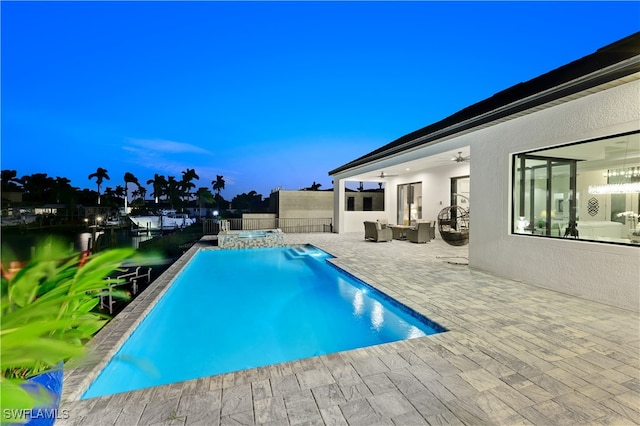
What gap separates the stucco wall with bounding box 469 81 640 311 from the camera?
4309 mm

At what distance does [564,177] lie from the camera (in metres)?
5.70

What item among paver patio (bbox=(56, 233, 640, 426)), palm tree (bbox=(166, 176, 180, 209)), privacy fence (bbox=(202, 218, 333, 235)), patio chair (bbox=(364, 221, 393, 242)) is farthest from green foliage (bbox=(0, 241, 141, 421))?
palm tree (bbox=(166, 176, 180, 209))

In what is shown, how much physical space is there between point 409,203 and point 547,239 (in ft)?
34.0

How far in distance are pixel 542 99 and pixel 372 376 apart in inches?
196

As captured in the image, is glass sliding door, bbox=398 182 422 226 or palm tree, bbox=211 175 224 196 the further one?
palm tree, bbox=211 175 224 196

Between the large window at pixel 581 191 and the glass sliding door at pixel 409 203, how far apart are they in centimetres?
863

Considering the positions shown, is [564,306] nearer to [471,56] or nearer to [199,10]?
[199,10]

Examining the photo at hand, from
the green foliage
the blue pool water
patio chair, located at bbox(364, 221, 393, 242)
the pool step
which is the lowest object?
the blue pool water

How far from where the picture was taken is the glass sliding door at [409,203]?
14.9 meters

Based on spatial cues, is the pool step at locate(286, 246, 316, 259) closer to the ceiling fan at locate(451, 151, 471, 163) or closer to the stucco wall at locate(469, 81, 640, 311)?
the stucco wall at locate(469, 81, 640, 311)

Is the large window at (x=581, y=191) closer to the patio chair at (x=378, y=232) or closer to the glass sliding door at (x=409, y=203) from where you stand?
the patio chair at (x=378, y=232)

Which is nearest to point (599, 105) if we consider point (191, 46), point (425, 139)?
point (425, 139)

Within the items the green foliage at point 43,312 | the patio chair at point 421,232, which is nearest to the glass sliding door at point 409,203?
the patio chair at point 421,232

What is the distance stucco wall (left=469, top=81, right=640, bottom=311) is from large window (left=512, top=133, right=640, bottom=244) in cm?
23
